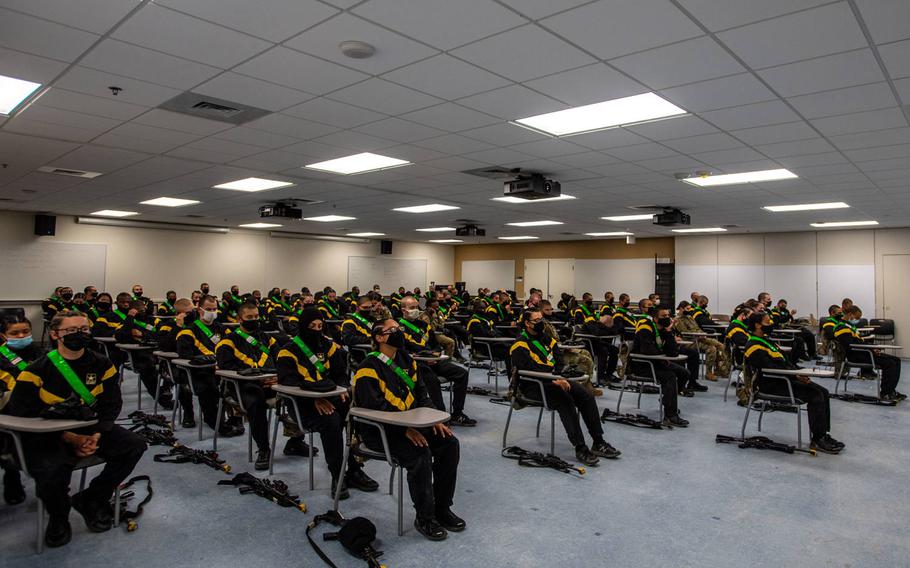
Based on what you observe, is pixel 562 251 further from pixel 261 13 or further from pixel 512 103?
pixel 261 13

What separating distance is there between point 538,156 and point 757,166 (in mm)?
2563

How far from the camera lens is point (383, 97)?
4.02 m

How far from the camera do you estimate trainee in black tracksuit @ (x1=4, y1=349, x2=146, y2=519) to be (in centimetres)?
297

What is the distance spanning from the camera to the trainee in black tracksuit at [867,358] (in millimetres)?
7355

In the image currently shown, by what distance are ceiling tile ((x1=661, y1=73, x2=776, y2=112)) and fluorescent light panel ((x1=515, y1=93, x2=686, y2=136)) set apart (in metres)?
0.13

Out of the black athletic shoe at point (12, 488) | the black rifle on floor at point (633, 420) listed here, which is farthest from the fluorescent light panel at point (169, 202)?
the black rifle on floor at point (633, 420)

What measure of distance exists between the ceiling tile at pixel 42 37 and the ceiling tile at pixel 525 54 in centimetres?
216

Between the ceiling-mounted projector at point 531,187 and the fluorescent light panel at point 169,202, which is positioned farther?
the fluorescent light panel at point 169,202

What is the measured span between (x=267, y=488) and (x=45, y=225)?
11419 mm

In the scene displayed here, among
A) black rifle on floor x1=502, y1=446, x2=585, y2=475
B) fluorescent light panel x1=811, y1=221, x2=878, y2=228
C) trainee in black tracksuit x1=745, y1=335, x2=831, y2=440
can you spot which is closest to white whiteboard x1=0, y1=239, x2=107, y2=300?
black rifle on floor x1=502, y1=446, x2=585, y2=475

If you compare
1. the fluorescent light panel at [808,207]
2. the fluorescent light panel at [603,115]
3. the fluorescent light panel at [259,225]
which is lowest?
the fluorescent light panel at [603,115]

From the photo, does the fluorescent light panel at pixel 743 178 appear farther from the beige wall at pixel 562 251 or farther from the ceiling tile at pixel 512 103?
the beige wall at pixel 562 251

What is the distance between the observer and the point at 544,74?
3516 millimetres

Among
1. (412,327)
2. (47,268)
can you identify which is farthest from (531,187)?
(47,268)
